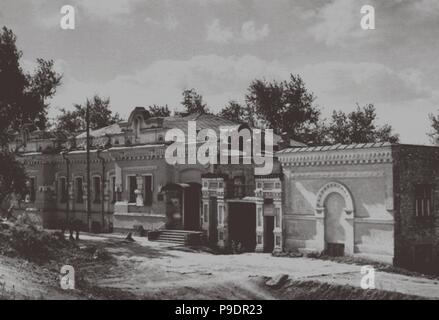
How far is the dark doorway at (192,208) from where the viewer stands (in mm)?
28328

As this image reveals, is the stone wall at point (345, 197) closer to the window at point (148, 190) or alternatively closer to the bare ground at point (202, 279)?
the bare ground at point (202, 279)

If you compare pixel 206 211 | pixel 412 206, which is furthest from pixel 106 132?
pixel 412 206

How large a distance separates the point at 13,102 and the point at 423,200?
1755 cm

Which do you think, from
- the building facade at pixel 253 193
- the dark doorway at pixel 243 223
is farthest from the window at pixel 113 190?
the dark doorway at pixel 243 223

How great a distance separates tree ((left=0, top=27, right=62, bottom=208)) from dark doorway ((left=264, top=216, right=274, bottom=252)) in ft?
36.0

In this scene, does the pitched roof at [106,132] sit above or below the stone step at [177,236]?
above

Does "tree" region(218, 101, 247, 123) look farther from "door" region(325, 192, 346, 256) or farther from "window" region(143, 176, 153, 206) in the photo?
"door" region(325, 192, 346, 256)

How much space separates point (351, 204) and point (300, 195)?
7.69 ft

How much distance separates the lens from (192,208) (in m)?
28.5

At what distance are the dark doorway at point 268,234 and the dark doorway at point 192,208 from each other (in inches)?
192
